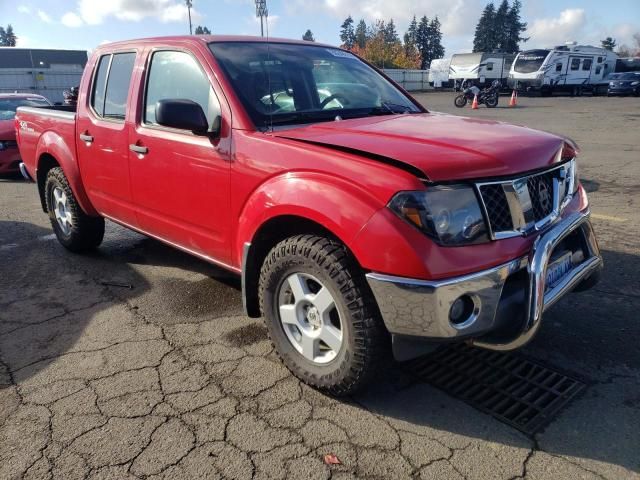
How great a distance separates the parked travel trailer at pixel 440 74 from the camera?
137ft

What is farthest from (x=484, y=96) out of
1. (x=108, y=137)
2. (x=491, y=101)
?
(x=108, y=137)

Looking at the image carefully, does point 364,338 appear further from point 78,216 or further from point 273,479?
point 78,216

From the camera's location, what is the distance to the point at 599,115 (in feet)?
65.1

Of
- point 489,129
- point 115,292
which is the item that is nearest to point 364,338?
point 489,129

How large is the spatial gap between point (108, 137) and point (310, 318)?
93.7 inches

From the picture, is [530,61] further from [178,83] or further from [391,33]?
[391,33]

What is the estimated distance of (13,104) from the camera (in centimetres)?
1092

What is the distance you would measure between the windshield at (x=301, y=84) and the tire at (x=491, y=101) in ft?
78.0

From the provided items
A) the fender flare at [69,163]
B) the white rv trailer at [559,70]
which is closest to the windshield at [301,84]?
the fender flare at [69,163]

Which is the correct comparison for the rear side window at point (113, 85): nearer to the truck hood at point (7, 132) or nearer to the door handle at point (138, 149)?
the door handle at point (138, 149)

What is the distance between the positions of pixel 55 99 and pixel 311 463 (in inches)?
1014

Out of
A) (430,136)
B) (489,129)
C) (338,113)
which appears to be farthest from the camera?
(338,113)

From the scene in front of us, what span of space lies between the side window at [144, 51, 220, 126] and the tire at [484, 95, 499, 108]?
24.8m

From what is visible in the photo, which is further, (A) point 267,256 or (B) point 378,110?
(B) point 378,110
